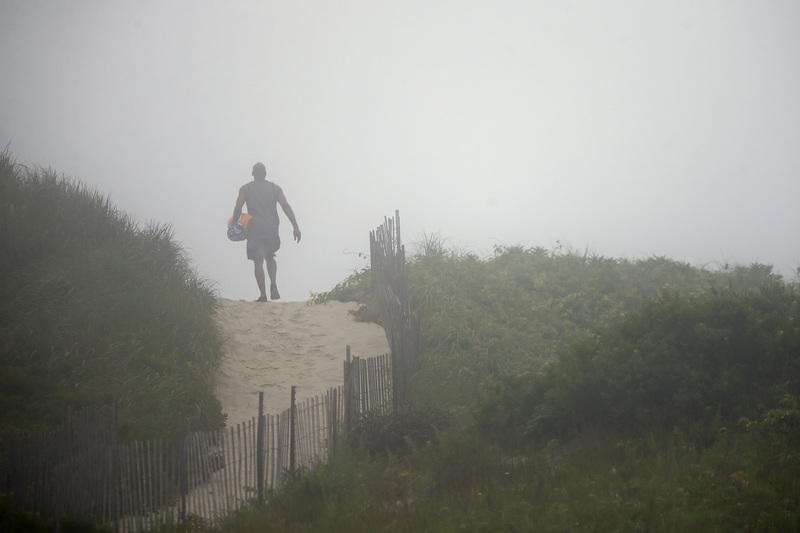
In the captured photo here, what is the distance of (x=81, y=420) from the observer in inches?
281

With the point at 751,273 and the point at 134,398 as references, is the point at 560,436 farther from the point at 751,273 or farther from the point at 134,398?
the point at 751,273

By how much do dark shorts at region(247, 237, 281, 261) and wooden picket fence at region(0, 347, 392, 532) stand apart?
692 centimetres

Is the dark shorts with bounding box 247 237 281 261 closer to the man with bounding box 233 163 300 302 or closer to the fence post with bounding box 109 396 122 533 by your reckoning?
the man with bounding box 233 163 300 302

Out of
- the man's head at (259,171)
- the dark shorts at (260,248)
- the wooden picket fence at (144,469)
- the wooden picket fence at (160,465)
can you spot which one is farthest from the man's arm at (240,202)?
the wooden picket fence at (144,469)

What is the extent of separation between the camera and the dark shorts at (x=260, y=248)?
15156 millimetres

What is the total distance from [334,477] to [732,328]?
5055 mm

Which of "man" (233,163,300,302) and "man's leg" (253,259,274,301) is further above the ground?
"man" (233,163,300,302)

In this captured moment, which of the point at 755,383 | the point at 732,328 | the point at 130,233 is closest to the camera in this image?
the point at 755,383

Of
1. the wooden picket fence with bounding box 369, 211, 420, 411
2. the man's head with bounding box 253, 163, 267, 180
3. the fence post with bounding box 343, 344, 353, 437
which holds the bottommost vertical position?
the fence post with bounding box 343, 344, 353, 437

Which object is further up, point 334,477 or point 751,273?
point 751,273

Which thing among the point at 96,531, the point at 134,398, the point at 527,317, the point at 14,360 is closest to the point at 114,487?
the point at 96,531

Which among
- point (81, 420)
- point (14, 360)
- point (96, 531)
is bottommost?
point (96, 531)

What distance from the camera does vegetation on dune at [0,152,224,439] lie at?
31.0 feet

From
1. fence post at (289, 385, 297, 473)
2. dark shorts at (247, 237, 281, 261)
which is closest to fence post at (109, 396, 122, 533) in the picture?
fence post at (289, 385, 297, 473)
